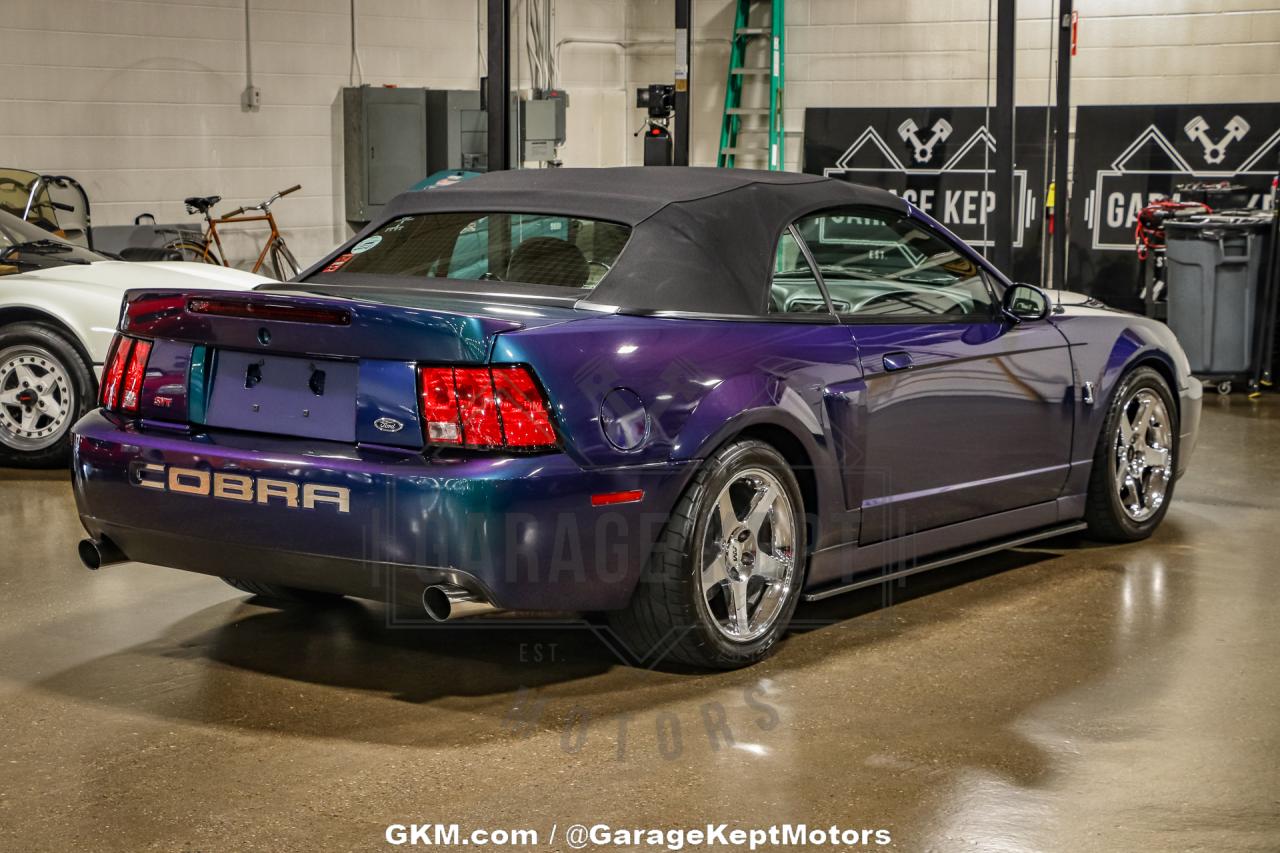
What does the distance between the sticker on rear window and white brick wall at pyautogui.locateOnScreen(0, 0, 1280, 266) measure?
7.82 metres

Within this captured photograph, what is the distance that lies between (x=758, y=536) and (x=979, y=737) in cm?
86

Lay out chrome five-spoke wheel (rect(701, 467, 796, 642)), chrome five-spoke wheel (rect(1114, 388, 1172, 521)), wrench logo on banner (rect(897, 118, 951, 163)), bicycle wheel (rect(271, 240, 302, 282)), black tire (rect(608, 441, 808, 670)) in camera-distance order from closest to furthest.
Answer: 1. black tire (rect(608, 441, 808, 670))
2. chrome five-spoke wheel (rect(701, 467, 796, 642))
3. chrome five-spoke wheel (rect(1114, 388, 1172, 521))
4. bicycle wheel (rect(271, 240, 302, 282))
5. wrench logo on banner (rect(897, 118, 951, 163))

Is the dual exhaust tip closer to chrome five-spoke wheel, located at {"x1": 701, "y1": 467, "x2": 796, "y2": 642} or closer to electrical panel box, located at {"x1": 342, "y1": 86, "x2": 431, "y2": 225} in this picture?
chrome five-spoke wheel, located at {"x1": 701, "y1": 467, "x2": 796, "y2": 642}

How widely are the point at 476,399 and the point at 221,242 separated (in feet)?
32.7

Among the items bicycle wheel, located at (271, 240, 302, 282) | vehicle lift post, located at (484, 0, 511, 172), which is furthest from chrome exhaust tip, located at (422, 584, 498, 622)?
bicycle wheel, located at (271, 240, 302, 282)

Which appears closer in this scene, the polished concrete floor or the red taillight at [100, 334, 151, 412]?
the polished concrete floor

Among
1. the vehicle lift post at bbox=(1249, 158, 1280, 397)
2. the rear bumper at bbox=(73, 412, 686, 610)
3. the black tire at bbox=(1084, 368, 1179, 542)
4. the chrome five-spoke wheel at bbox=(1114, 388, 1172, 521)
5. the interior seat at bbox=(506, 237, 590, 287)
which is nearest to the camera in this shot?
the rear bumper at bbox=(73, 412, 686, 610)

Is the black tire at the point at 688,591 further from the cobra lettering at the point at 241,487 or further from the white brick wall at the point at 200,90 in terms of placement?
the white brick wall at the point at 200,90

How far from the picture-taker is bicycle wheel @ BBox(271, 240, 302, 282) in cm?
1348

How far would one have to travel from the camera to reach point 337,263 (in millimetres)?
4809

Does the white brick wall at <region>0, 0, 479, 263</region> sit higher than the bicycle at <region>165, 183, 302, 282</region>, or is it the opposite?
the white brick wall at <region>0, 0, 479, 263</region>

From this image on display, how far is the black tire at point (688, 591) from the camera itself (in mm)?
4031

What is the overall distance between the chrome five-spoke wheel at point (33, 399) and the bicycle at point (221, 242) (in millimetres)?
4658

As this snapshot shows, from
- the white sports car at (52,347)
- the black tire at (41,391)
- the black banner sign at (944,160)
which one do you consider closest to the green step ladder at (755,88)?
the black banner sign at (944,160)
